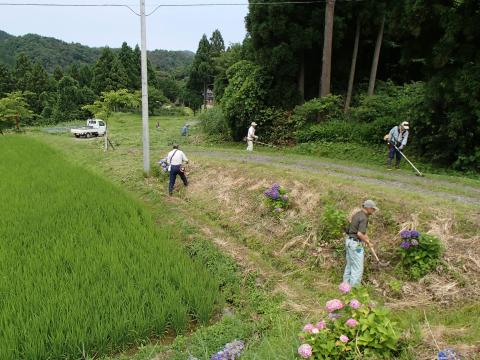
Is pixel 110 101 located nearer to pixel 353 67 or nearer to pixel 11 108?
pixel 353 67

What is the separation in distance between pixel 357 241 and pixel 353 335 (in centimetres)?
→ 192

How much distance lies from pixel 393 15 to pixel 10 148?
14.9m

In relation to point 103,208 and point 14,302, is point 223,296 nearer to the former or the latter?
point 14,302

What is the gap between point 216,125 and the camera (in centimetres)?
2008

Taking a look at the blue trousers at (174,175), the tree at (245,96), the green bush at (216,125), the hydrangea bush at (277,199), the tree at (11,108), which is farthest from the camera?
the tree at (11,108)

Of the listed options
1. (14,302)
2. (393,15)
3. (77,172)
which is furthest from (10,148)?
(393,15)

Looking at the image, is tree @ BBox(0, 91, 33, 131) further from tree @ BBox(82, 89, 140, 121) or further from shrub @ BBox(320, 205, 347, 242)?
shrub @ BBox(320, 205, 347, 242)

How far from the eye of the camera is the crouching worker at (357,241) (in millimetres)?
4781

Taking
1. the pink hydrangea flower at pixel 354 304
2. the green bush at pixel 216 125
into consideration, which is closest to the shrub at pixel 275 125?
the green bush at pixel 216 125

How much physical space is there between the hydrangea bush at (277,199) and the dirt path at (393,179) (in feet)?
5.81

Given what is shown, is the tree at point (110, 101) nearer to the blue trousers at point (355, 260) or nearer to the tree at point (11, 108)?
the tree at point (11, 108)

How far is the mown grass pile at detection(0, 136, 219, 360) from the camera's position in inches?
137

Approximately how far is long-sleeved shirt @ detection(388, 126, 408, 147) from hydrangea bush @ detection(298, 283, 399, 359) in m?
6.87

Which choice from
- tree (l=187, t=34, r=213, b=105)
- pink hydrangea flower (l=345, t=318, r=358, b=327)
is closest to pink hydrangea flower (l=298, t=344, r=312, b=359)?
pink hydrangea flower (l=345, t=318, r=358, b=327)
